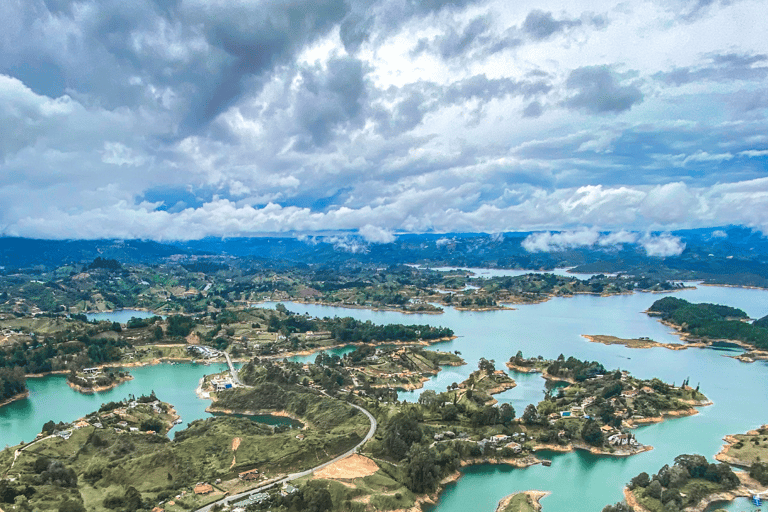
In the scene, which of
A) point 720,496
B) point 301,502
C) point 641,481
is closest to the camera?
point 301,502

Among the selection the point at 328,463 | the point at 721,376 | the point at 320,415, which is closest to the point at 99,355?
the point at 320,415

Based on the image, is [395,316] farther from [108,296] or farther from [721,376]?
[108,296]

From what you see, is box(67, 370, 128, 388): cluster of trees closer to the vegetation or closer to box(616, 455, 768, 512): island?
the vegetation

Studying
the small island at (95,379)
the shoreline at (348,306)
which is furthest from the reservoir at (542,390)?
the shoreline at (348,306)

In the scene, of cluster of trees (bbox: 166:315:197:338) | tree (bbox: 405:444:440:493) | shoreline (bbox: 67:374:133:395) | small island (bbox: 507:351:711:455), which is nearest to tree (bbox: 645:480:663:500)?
small island (bbox: 507:351:711:455)

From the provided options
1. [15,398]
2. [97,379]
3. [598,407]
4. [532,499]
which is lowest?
[15,398]

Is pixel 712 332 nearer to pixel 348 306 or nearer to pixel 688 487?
pixel 688 487

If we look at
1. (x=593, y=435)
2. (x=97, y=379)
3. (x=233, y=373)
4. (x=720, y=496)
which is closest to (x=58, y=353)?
(x=97, y=379)

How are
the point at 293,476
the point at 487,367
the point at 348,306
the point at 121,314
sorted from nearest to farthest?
the point at 293,476 < the point at 487,367 < the point at 121,314 < the point at 348,306
